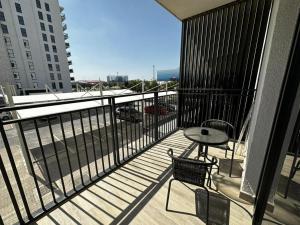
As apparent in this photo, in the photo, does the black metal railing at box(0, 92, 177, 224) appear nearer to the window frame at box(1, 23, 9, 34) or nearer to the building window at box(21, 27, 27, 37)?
the window frame at box(1, 23, 9, 34)

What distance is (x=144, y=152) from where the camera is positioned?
3010 millimetres

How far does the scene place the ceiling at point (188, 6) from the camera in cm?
312

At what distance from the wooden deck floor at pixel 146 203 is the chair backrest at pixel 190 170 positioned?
1.60 feet

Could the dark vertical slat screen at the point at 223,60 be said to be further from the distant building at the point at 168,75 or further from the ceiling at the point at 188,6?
the distant building at the point at 168,75

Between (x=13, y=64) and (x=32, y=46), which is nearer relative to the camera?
(x=13, y=64)

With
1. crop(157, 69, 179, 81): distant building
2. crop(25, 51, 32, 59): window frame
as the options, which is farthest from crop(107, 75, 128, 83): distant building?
crop(25, 51, 32, 59): window frame

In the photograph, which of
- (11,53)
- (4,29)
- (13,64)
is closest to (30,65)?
(13,64)

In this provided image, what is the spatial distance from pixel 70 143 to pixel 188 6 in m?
9.17

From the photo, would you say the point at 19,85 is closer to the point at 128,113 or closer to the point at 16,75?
the point at 16,75

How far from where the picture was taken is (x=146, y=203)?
70.1 inches

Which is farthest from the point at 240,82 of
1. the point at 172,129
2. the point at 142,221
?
the point at 142,221

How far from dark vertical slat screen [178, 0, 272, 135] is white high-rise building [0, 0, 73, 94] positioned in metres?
24.3

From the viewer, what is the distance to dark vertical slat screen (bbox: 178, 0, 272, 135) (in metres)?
3.08

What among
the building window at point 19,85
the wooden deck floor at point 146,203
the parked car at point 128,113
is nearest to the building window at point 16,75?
the building window at point 19,85
